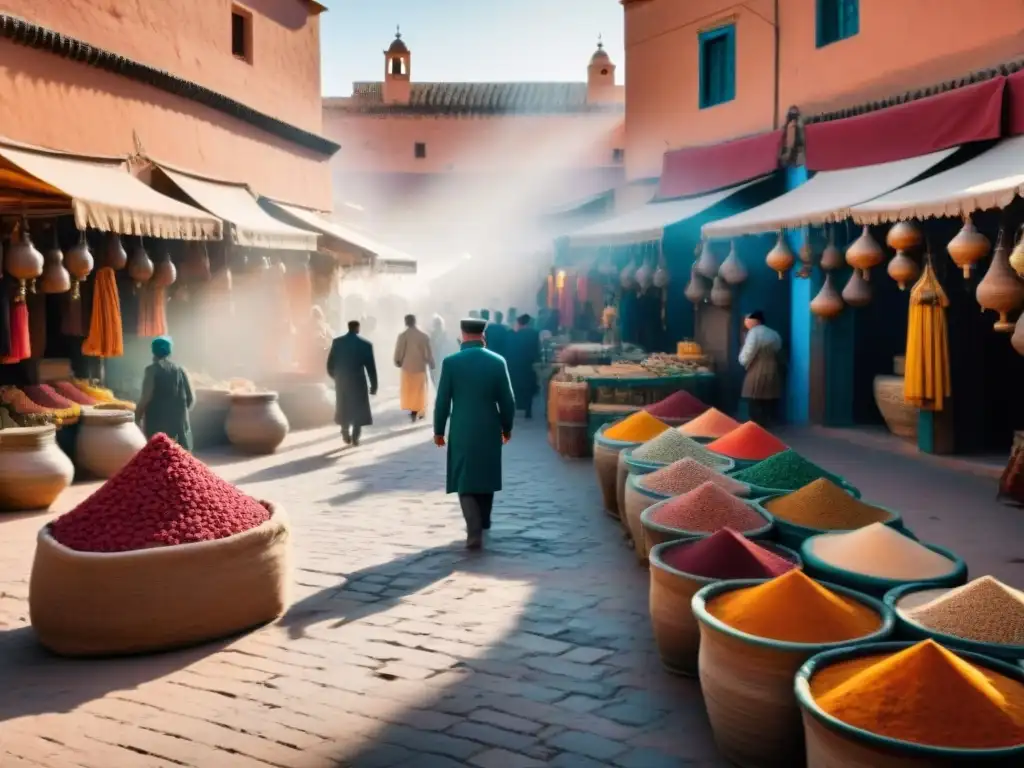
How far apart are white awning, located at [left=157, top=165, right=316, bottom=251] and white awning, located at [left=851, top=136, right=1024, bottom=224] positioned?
6472mm

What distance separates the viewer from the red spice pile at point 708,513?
197 inches

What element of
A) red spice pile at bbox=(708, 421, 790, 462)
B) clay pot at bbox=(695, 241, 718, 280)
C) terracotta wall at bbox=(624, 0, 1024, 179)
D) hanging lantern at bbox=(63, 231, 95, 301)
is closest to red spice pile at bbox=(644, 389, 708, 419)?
red spice pile at bbox=(708, 421, 790, 462)

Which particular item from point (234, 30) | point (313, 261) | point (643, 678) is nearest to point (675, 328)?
point (313, 261)

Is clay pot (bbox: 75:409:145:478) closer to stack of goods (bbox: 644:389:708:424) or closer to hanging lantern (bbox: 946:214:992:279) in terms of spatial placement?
stack of goods (bbox: 644:389:708:424)

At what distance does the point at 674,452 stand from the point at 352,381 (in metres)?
6.08

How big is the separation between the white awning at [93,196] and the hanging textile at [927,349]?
6704 millimetres

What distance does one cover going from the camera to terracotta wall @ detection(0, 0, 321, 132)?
10820mm

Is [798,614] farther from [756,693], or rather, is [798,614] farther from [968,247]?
[968,247]

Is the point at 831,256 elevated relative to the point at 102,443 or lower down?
elevated

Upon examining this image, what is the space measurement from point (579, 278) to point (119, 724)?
16.6 meters

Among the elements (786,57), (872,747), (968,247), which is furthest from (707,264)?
(872,747)

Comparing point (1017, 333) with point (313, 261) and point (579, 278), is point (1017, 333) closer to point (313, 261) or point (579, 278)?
point (313, 261)

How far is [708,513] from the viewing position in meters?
5.09

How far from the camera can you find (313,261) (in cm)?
1686
